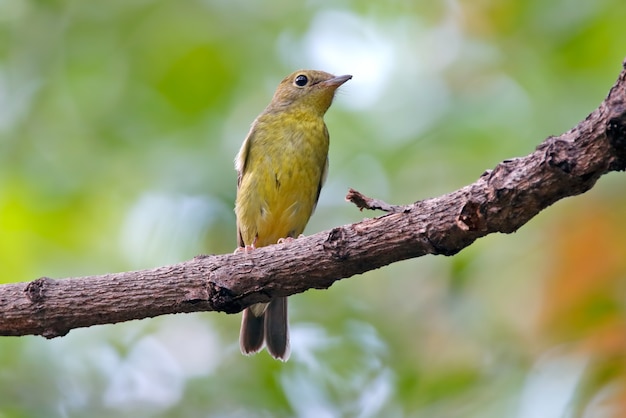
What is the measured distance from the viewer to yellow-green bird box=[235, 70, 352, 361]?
6176 millimetres

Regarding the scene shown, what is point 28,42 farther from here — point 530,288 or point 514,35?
point 530,288

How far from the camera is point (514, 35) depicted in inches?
226

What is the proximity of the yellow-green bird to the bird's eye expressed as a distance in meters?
0.46

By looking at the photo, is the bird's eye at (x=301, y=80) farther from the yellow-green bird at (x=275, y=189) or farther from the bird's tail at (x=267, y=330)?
the bird's tail at (x=267, y=330)

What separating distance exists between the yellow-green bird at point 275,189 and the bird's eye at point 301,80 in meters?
0.46

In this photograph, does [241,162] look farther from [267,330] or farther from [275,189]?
[267,330]

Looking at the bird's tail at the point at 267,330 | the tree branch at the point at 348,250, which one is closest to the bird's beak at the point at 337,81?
the bird's tail at the point at 267,330

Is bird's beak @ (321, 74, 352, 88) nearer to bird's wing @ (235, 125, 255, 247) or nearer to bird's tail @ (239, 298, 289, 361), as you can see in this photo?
bird's wing @ (235, 125, 255, 247)

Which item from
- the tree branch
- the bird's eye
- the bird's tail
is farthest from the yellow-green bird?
the tree branch

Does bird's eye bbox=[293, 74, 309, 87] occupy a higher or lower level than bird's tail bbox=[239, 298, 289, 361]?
higher

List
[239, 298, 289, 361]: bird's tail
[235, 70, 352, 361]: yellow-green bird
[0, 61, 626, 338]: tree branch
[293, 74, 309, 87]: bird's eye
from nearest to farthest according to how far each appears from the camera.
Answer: [0, 61, 626, 338]: tree branch, [239, 298, 289, 361]: bird's tail, [235, 70, 352, 361]: yellow-green bird, [293, 74, 309, 87]: bird's eye

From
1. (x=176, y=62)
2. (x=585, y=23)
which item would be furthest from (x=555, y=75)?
(x=176, y=62)

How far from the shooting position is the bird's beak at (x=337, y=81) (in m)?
6.74

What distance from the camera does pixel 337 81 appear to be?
22.5 ft
